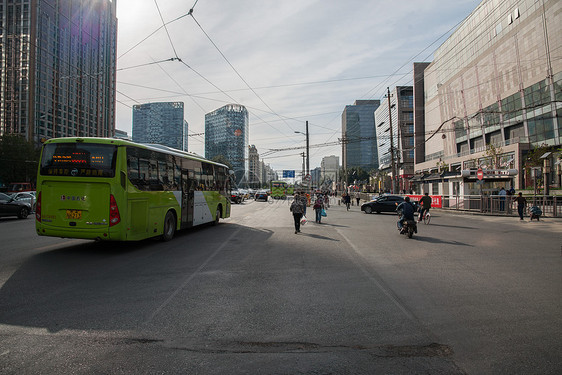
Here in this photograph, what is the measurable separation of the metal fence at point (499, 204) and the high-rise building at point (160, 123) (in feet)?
82.0

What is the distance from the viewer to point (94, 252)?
903 centimetres

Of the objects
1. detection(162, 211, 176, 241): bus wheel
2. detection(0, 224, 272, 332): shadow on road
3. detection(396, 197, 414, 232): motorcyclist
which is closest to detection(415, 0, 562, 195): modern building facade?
detection(396, 197, 414, 232): motorcyclist

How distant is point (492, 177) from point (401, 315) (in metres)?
25.2

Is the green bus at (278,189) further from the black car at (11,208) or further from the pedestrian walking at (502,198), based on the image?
the black car at (11,208)

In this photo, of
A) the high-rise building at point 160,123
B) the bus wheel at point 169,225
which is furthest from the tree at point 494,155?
the bus wheel at point 169,225

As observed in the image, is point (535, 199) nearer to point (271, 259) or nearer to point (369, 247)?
point (369, 247)

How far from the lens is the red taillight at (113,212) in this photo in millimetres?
8594

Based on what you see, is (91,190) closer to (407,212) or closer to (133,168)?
(133,168)

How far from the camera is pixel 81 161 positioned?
875 centimetres

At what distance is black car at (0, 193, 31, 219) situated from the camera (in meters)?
18.2

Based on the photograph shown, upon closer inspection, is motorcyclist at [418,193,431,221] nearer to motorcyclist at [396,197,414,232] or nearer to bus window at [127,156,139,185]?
motorcyclist at [396,197,414,232]

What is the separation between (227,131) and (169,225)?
152 ft

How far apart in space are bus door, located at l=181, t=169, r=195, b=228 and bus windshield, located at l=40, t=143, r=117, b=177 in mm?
3792

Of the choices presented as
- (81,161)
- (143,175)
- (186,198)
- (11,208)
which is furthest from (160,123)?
(81,161)
